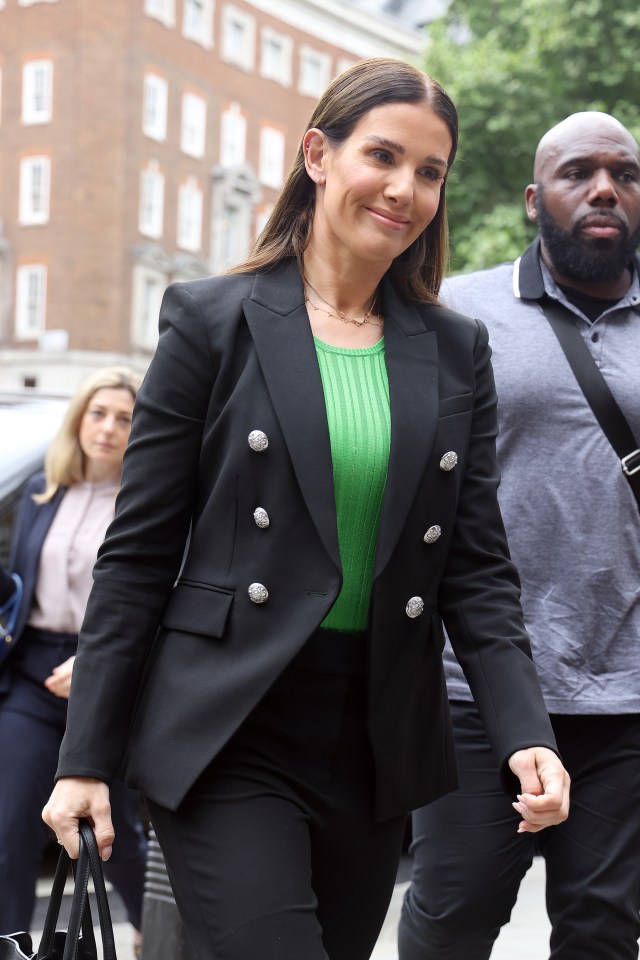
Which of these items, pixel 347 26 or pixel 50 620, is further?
pixel 347 26

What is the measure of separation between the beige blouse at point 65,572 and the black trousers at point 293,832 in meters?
2.60

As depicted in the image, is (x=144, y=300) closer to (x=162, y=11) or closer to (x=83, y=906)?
(x=162, y=11)

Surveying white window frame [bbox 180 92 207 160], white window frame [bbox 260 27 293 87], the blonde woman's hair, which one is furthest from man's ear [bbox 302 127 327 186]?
white window frame [bbox 260 27 293 87]

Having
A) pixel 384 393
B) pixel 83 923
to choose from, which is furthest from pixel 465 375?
pixel 83 923

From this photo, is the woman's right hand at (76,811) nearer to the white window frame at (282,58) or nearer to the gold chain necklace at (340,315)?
the gold chain necklace at (340,315)

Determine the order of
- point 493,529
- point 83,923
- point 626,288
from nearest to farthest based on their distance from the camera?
1. point 83,923
2. point 493,529
3. point 626,288

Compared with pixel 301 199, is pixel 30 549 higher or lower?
lower

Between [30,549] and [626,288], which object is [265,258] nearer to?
[626,288]

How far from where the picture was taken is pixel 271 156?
150 feet

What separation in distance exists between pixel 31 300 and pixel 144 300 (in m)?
2.96

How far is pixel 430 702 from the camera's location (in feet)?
8.71

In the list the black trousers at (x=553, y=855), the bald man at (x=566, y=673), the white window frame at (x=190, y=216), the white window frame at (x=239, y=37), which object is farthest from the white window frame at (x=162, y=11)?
the black trousers at (x=553, y=855)

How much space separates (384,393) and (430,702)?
543mm

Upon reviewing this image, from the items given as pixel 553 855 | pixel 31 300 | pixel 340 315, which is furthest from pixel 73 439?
pixel 31 300
